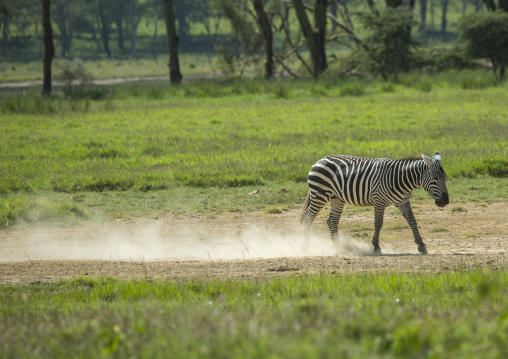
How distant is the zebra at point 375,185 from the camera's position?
372 inches

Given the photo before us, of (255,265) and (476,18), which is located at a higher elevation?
(476,18)

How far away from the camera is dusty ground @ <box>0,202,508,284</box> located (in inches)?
328

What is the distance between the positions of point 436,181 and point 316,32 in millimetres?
28707

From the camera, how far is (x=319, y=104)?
26234 millimetres

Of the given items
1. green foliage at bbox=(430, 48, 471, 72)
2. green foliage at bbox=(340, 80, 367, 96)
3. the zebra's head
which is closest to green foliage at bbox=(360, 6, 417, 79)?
green foliage at bbox=(430, 48, 471, 72)

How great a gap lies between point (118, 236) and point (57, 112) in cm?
1565

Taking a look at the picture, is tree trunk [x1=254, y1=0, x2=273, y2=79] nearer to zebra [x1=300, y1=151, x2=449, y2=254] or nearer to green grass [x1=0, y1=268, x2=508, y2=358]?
zebra [x1=300, y1=151, x2=449, y2=254]

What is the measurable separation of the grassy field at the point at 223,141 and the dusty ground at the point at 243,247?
962 mm

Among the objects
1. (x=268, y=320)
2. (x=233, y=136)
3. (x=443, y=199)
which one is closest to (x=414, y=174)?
(x=443, y=199)

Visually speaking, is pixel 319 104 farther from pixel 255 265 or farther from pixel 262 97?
pixel 255 265

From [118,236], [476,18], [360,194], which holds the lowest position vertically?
[118,236]

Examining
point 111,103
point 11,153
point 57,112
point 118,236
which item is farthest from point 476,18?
point 118,236

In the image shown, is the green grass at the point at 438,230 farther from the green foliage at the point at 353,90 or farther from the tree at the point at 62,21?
the tree at the point at 62,21

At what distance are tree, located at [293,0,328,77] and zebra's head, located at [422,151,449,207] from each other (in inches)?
1075
